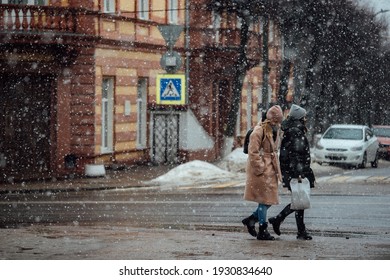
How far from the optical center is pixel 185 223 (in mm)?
16812

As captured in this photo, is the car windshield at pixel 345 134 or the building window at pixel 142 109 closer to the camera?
the building window at pixel 142 109

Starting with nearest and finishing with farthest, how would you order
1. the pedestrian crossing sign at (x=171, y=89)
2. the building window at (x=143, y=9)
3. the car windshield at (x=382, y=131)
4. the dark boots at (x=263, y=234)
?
the dark boots at (x=263, y=234)
the pedestrian crossing sign at (x=171, y=89)
the building window at (x=143, y=9)
the car windshield at (x=382, y=131)

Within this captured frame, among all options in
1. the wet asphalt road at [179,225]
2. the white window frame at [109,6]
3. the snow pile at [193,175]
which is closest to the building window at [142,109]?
the white window frame at [109,6]

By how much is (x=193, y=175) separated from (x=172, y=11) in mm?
8989

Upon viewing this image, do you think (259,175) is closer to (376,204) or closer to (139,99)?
(376,204)

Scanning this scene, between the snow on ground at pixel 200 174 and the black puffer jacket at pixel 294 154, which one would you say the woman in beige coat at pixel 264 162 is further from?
the snow on ground at pixel 200 174

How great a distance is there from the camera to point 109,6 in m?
31.0

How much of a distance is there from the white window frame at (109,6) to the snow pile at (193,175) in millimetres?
5027

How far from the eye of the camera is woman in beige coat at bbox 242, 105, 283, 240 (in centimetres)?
1326

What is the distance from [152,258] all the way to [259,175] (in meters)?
2.62

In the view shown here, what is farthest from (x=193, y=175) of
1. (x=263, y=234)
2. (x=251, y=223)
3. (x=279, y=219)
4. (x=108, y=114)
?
(x=263, y=234)

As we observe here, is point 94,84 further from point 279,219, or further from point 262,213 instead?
point 262,213

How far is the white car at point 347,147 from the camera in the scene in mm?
36688

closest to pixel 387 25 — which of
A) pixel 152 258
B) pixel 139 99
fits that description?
pixel 139 99
